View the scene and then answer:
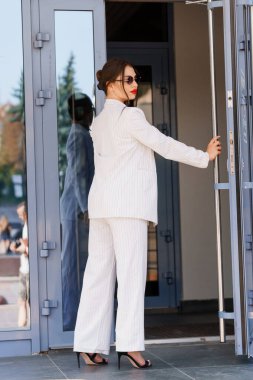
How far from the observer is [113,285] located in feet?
15.6

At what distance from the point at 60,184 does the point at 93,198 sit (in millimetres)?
613

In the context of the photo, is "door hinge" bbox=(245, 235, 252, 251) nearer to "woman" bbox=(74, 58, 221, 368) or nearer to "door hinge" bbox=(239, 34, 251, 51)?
"woman" bbox=(74, 58, 221, 368)

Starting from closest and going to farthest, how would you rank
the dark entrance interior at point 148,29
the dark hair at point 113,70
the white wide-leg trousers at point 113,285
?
the white wide-leg trousers at point 113,285, the dark hair at point 113,70, the dark entrance interior at point 148,29

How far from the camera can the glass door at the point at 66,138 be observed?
5188mm

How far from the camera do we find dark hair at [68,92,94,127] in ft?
17.4

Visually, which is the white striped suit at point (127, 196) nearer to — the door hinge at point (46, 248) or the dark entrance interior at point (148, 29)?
the door hinge at point (46, 248)

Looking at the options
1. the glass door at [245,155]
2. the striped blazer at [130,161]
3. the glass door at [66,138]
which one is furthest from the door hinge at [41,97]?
the glass door at [245,155]

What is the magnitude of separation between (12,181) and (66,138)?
0.41 meters

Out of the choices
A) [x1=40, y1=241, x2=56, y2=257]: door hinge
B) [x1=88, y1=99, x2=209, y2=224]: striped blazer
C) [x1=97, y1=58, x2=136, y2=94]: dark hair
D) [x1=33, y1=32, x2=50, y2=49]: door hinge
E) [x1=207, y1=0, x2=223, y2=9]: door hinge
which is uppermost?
[x1=207, y1=0, x2=223, y2=9]: door hinge

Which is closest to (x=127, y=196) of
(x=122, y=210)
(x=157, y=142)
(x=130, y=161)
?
(x=122, y=210)

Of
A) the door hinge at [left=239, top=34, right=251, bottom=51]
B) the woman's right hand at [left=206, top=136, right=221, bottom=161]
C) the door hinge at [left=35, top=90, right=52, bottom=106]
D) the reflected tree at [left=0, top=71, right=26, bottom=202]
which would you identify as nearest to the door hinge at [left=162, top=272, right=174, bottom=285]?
the reflected tree at [left=0, top=71, right=26, bottom=202]

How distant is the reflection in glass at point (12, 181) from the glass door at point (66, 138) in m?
0.12

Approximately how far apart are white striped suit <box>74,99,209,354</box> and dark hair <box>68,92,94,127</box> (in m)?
0.63

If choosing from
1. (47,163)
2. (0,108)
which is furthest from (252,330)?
(0,108)
